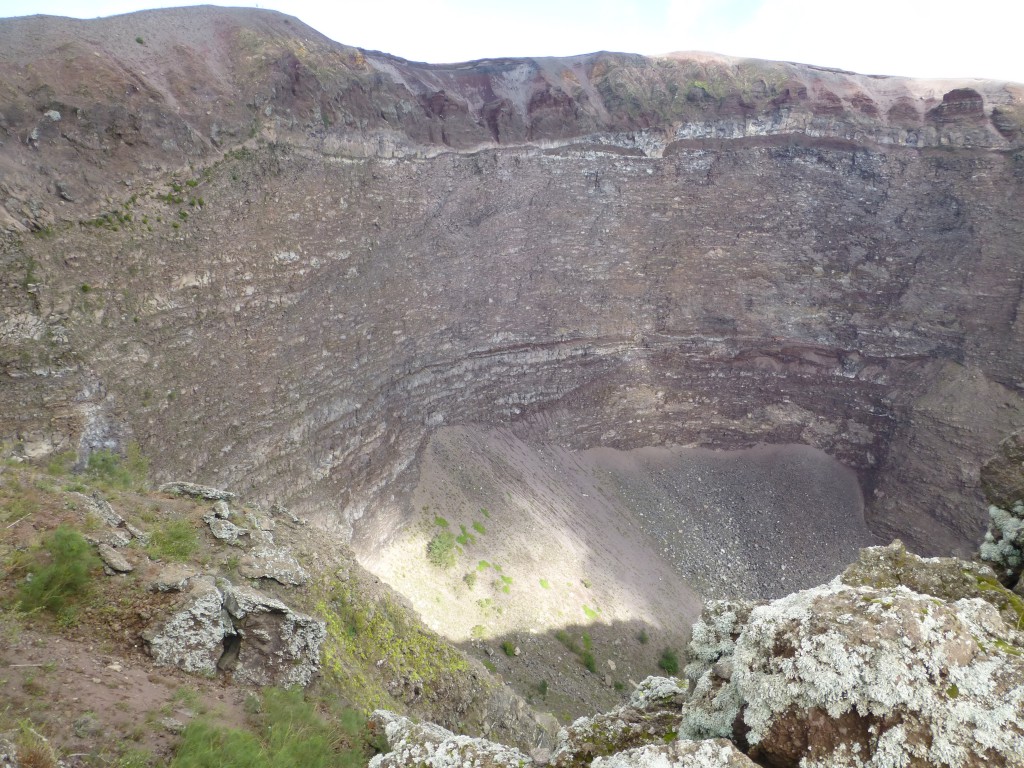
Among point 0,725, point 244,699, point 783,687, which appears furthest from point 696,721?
point 0,725

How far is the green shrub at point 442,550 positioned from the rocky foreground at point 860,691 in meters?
15.0

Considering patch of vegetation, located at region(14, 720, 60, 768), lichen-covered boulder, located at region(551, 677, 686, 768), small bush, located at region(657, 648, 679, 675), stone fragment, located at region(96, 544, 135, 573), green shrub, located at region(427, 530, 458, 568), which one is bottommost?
small bush, located at region(657, 648, 679, 675)

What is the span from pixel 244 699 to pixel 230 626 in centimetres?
106

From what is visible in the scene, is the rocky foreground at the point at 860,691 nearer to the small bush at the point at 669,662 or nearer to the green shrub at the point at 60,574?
the green shrub at the point at 60,574

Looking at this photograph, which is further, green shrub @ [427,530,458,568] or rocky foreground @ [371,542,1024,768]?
green shrub @ [427,530,458,568]

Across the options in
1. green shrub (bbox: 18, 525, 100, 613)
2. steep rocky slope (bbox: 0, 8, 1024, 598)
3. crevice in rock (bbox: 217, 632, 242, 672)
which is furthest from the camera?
steep rocky slope (bbox: 0, 8, 1024, 598)

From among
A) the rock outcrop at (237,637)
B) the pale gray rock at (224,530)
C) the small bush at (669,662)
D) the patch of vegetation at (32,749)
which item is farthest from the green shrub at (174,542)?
the small bush at (669,662)

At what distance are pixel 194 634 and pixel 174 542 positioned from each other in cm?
210

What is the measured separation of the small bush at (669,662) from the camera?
1952cm

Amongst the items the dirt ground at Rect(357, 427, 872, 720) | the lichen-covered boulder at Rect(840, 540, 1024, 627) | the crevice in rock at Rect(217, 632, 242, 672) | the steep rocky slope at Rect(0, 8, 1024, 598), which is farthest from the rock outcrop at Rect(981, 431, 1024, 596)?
the steep rocky slope at Rect(0, 8, 1024, 598)

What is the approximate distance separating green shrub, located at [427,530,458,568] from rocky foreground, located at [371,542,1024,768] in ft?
49.2

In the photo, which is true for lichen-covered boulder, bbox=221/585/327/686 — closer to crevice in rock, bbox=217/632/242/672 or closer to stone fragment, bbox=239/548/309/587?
crevice in rock, bbox=217/632/242/672

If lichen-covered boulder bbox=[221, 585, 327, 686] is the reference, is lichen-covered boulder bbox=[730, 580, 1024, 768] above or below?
above

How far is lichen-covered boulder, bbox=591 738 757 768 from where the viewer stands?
3.93 meters
